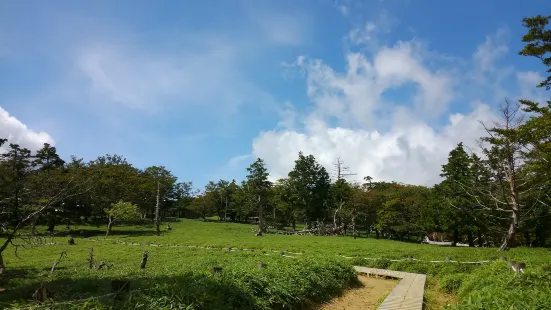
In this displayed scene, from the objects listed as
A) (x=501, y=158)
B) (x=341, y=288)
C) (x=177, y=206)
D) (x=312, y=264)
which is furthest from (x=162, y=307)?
(x=177, y=206)

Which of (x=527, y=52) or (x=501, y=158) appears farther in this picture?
(x=501, y=158)

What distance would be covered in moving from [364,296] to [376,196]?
44380mm

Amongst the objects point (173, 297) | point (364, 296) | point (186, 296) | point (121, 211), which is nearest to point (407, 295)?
point (364, 296)

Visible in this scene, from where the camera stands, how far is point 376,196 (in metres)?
56.0

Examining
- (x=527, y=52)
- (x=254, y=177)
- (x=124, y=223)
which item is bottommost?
(x=124, y=223)

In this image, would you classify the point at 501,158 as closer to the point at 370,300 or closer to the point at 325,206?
the point at 370,300

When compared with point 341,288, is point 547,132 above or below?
above

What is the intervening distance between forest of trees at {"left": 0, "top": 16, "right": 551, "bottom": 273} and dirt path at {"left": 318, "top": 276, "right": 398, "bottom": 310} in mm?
10038

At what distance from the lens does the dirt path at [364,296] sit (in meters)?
11.9

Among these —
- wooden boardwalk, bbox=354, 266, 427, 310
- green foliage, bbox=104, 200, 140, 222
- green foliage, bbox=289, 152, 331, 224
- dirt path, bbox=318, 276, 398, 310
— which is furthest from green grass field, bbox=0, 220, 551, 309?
green foliage, bbox=289, 152, 331, 224

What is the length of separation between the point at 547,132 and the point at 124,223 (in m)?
60.4

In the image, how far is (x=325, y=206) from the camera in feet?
201

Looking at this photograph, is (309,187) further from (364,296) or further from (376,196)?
(364,296)

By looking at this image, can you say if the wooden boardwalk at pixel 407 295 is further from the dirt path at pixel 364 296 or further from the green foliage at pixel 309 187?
the green foliage at pixel 309 187
